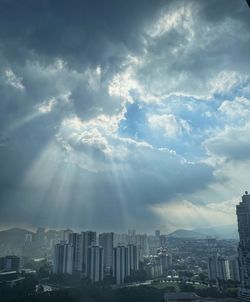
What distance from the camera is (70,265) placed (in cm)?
2042

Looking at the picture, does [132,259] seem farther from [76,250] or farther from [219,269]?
[219,269]

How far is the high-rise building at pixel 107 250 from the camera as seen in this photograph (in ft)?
65.9

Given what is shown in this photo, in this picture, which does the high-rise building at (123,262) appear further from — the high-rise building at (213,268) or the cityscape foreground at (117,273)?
the high-rise building at (213,268)

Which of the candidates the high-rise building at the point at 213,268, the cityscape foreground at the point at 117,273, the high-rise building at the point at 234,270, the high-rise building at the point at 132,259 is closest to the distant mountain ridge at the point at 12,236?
the cityscape foreground at the point at 117,273

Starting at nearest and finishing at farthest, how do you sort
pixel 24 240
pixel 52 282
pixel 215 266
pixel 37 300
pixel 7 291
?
pixel 37 300, pixel 7 291, pixel 52 282, pixel 215 266, pixel 24 240

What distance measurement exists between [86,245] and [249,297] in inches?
436

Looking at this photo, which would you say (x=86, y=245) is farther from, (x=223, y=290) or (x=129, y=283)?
(x=223, y=290)

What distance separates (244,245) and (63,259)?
39.6 feet

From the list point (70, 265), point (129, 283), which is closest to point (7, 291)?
point (70, 265)

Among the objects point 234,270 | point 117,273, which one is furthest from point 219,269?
point 117,273

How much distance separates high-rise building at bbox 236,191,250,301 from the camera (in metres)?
14.2

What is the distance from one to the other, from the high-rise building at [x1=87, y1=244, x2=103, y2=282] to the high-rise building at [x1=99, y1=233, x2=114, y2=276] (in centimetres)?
87

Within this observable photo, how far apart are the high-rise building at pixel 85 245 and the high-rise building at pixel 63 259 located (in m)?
0.80

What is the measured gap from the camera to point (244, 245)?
16.0m
